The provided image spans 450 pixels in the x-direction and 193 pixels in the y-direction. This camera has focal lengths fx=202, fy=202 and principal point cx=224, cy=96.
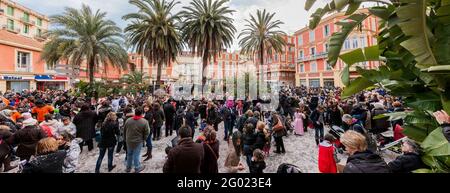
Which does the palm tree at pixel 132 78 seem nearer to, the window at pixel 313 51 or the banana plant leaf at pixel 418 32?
the banana plant leaf at pixel 418 32

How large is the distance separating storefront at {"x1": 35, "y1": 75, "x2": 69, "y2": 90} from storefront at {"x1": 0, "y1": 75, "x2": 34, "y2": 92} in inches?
44.1

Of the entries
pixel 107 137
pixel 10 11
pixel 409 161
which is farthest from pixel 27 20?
pixel 409 161

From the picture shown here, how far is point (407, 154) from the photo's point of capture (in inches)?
108

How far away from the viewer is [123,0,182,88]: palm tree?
17.3 metres

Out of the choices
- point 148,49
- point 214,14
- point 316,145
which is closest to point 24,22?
point 148,49

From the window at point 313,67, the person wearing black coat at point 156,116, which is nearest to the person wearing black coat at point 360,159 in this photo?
the person wearing black coat at point 156,116

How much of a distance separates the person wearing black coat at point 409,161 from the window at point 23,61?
36.2 m

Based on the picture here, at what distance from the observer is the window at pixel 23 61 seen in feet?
82.6

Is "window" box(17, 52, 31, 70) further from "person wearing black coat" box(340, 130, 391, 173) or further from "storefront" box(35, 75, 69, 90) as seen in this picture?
"person wearing black coat" box(340, 130, 391, 173)

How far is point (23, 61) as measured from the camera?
26.0 meters

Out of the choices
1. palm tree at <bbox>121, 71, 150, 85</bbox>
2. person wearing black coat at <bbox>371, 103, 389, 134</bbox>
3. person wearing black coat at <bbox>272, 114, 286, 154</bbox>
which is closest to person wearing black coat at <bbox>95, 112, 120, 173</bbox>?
person wearing black coat at <bbox>272, 114, 286, 154</bbox>
